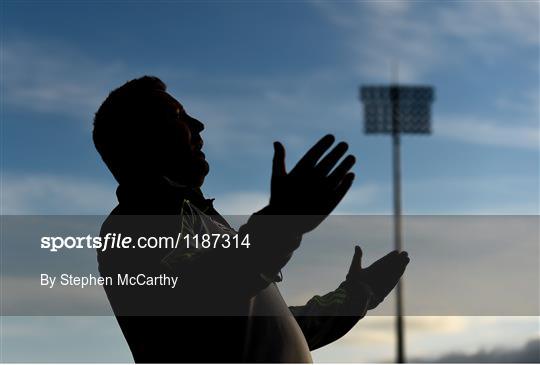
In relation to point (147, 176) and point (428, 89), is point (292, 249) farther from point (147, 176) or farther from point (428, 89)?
point (428, 89)

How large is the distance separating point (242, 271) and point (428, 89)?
20570 millimetres

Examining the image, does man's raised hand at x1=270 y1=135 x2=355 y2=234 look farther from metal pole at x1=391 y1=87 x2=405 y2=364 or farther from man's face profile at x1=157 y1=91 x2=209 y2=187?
metal pole at x1=391 y1=87 x2=405 y2=364

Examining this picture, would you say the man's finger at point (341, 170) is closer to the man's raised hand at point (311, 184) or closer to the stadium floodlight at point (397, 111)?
the man's raised hand at point (311, 184)

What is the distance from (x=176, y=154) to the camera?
403 cm

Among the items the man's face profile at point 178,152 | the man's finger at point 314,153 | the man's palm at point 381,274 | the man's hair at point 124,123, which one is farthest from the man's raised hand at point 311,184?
the man's palm at point 381,274

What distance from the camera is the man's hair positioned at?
13.3 feet

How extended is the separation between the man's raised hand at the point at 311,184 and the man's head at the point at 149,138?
26.2 inches

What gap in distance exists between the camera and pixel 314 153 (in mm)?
3506

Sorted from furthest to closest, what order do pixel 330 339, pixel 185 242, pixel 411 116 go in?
pixel 411 116, pixel 330 339, pixel 185 242

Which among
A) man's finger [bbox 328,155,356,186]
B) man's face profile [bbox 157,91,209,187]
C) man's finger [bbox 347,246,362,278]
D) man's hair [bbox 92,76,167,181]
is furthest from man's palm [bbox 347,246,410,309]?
man's hair [bbox 92,76,167,181]

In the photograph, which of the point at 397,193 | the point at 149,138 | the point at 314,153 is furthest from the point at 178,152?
the point at 397,193

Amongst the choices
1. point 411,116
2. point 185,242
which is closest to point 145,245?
point 185,242

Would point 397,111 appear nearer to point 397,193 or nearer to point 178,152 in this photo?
point 397,193

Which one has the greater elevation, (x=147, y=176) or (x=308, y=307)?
(x=147, y=176)
